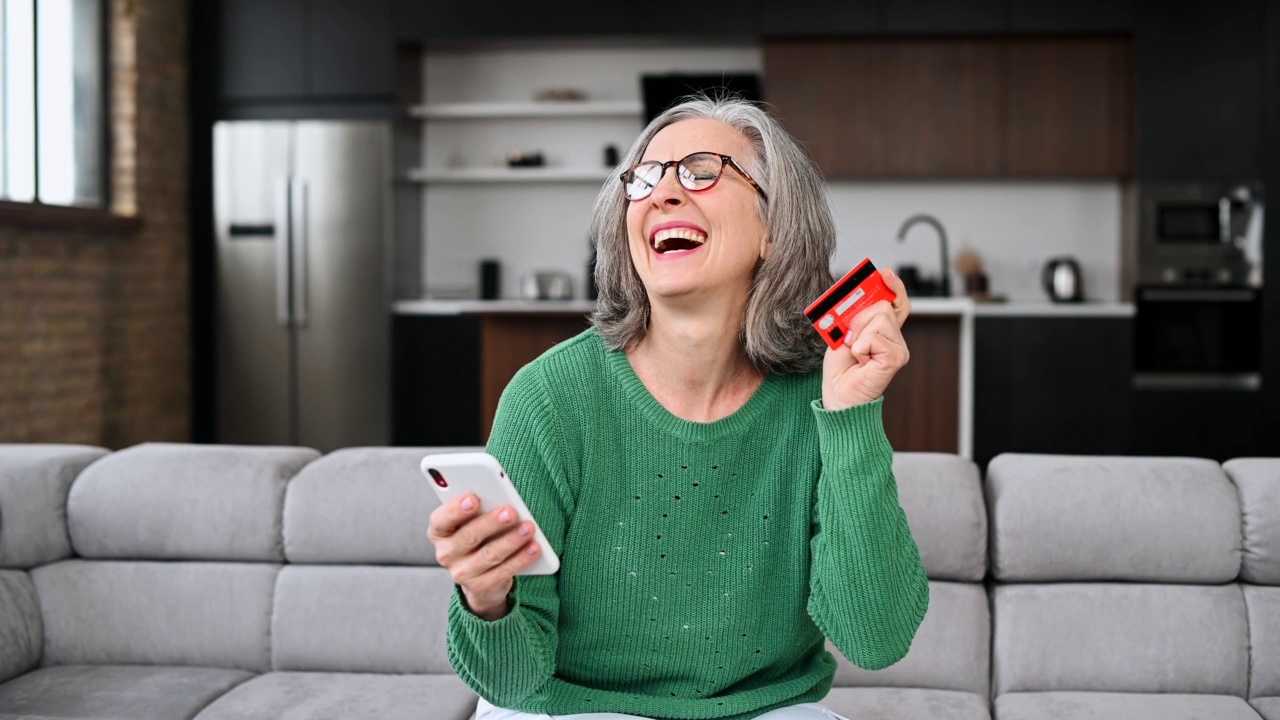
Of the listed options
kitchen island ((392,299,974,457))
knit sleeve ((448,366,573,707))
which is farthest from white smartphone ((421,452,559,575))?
kitchen island ((392,299,974,457))

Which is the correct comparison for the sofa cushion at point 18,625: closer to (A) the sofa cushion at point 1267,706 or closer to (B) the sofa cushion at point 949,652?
(B) the sofa cushion at point 949,652

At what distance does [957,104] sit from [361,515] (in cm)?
427

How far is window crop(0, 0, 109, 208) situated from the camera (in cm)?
452

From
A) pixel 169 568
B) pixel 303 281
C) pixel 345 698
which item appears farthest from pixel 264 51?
pixel 345 698

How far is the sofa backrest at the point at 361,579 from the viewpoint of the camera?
2.07m

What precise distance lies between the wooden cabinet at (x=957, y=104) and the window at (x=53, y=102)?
3.05m

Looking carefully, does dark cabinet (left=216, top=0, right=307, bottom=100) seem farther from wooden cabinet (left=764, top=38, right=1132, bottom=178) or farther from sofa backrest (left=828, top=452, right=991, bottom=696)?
sofa backrest (left=828, top=452, right=991, bottom=696)

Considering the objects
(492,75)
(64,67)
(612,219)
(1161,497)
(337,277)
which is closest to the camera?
(612,219)

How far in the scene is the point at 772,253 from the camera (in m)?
1.49

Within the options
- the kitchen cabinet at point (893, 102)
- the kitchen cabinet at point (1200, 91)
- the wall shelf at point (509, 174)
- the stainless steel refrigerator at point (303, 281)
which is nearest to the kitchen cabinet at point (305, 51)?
the stainless steel refrigerator at point (303, 281)

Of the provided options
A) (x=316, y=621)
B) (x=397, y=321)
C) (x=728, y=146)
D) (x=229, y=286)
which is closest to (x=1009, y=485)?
(x=728, y=146)

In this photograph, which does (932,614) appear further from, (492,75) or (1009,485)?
(492,75)

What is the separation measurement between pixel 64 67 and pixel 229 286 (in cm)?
122

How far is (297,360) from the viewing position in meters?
5.68
